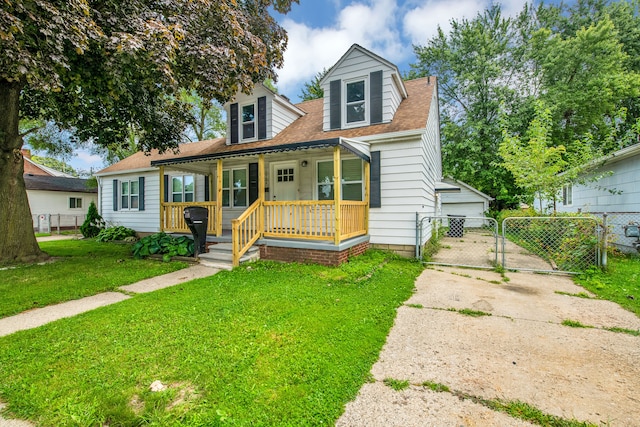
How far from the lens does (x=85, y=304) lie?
4.27m

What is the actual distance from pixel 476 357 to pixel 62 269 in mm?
8220

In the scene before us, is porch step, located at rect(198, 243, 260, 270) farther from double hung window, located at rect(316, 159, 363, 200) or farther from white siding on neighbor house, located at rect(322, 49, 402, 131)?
white siding on neighbor house, located at rect(322, 49, 402, 131)

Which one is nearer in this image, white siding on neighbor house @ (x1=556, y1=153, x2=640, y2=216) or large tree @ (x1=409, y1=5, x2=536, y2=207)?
white siding on neighbor house @ (x1=556, y1=153, x2=640, y2=216)

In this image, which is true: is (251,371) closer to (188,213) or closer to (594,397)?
(594,397)

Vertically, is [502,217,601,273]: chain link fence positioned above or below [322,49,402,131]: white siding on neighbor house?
below

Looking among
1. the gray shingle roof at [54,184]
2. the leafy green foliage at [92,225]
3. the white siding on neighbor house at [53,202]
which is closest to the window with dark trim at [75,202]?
the white siding on neighbor house at [53,202]

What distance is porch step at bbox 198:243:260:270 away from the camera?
6.71 meters

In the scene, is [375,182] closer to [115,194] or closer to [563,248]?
[563,248]

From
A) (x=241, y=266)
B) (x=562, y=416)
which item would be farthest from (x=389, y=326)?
(x=241, y=266)

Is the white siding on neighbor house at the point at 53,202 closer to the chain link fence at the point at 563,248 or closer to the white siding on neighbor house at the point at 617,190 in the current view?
the chain link fence at the point at 563,248

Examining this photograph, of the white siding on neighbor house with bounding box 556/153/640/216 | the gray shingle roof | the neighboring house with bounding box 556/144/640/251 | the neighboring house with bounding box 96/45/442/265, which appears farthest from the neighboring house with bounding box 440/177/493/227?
the gray shingle roof

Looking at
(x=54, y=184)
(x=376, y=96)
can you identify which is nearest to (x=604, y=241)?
(x=376, y=96)

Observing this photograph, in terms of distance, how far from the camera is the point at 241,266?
6508 mm

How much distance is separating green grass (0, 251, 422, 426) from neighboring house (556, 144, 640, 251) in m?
7.86
